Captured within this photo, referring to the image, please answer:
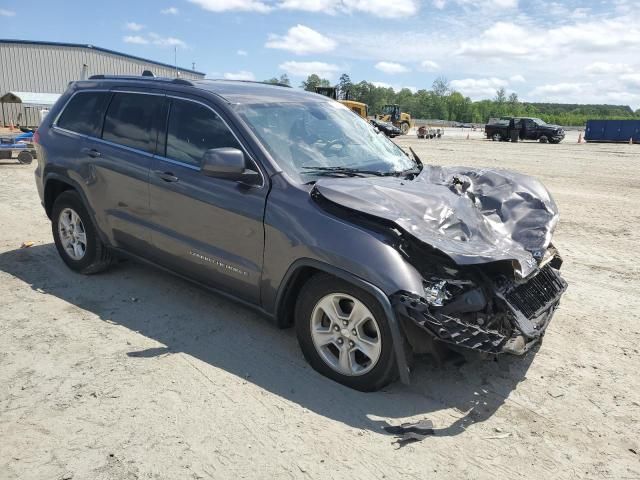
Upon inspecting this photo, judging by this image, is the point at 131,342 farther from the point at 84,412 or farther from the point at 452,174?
the point at 452,174

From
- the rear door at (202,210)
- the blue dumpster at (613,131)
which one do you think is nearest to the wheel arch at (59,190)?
the rear door at (202,210)

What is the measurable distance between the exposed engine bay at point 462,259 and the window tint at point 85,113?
274 centimetres

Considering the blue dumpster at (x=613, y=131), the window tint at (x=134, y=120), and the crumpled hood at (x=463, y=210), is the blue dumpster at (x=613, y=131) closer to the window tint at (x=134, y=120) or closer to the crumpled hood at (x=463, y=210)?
the crumpled hood at (x=463, y=210)

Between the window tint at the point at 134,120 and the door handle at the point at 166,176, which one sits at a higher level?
the window tint at the point at 134,120

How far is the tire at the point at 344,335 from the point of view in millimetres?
3279

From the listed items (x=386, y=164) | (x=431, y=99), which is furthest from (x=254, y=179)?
(x=431, y=99)

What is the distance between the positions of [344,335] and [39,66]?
45245 millimetres

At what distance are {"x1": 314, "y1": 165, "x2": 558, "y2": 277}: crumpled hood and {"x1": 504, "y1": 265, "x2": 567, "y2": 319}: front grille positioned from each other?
190mm

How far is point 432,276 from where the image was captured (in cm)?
326

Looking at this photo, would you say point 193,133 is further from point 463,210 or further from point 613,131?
point 613,131

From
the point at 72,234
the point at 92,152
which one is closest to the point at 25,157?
the point at 72,234

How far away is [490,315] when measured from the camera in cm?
330

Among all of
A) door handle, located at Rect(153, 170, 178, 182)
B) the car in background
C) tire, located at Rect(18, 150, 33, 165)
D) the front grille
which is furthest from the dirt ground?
the car in background

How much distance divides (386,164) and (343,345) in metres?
1.70
